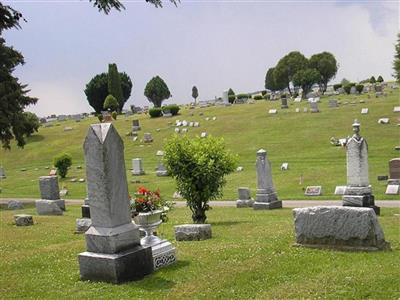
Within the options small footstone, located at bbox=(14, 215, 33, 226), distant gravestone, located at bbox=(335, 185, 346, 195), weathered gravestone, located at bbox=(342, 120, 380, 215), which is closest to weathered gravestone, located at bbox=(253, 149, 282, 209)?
distant gravestone, located at bbox=(335, 185, 346, 195)

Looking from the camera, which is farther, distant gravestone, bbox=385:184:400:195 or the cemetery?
distant gravestone, bbox=385:184:400:195

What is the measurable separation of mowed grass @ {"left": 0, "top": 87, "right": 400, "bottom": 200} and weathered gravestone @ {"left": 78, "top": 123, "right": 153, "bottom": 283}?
1377 cm

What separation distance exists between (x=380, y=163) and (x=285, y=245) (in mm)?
21267

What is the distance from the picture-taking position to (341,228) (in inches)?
386

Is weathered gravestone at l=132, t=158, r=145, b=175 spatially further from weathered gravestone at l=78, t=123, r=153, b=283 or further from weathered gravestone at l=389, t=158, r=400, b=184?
weathered gravestone at l=78, t=123, r=153, b=283

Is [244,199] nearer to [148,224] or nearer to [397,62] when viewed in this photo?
[148,224]

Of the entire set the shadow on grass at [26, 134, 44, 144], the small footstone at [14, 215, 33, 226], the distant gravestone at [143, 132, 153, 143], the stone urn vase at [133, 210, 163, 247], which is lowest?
the small footstone at [14, 215, 33, 226]

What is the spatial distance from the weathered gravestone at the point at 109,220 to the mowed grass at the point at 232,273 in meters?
0.25

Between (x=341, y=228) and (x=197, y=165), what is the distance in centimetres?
734

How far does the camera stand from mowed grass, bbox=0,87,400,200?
29422 mm

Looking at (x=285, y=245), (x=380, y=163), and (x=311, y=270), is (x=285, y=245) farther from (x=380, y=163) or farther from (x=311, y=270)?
(x=380, y=163)

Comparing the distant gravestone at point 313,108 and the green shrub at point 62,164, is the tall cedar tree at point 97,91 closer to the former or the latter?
the distant gravestone at point 313,108

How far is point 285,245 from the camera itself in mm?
10477

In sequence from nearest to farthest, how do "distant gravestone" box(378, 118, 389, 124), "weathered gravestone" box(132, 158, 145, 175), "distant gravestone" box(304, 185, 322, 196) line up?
"distant gravestone" box(304, 185, 322, 196), "weathered gravestone" box(132, 158, 145, 175), "distant gravestone" box(378, 118, 389, 124)
